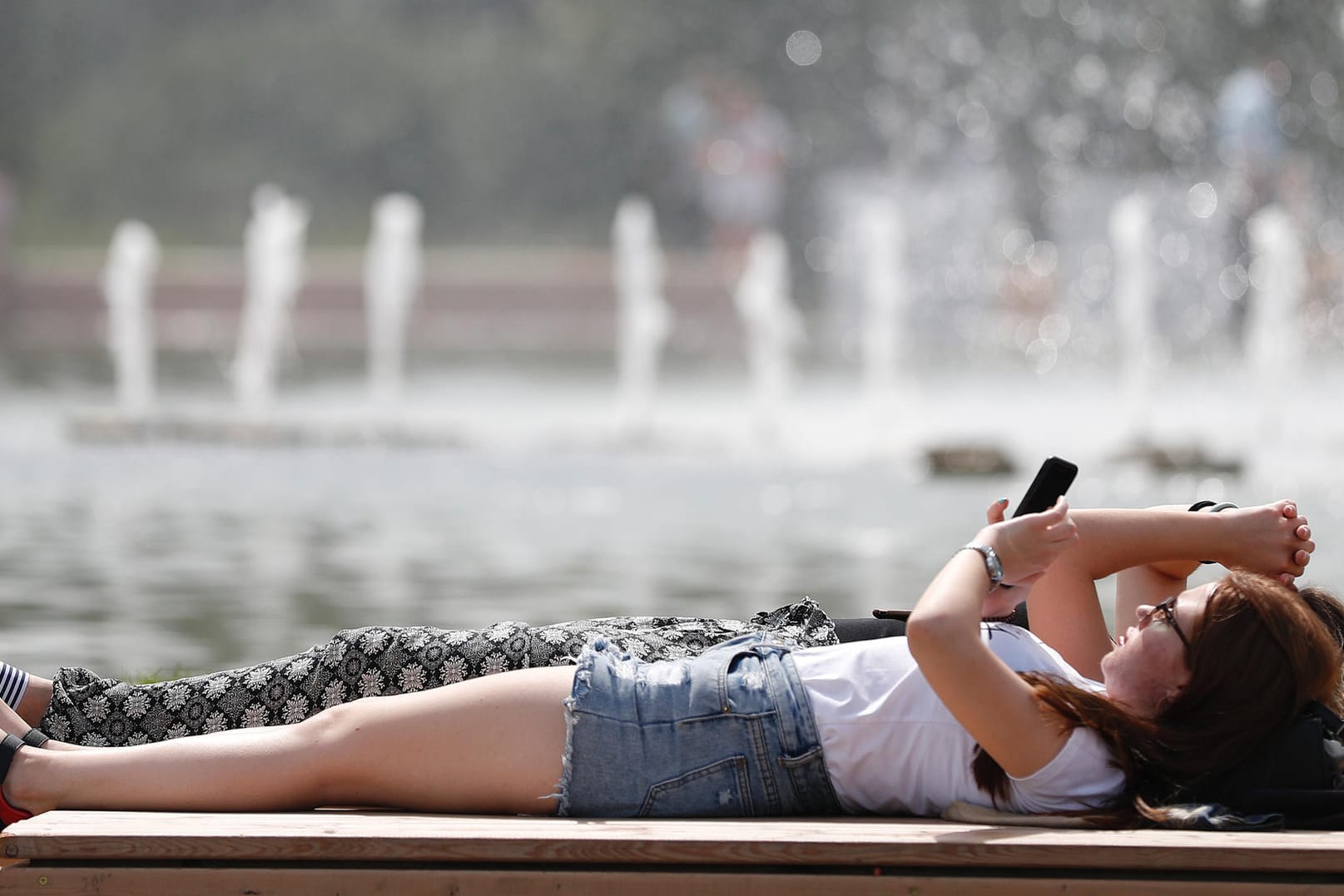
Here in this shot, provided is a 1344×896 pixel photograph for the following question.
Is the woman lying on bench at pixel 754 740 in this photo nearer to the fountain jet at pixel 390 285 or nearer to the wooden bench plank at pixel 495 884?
the wooden bench plank at pixel 495 884

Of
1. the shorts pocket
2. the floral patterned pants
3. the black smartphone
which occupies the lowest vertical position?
the shorts pocket

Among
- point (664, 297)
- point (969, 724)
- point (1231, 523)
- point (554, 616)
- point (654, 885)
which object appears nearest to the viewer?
Answer: point (654, 885)

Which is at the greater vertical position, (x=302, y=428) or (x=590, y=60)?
(x=590, y=60)

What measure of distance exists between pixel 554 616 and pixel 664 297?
20.4m

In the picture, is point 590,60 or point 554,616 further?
point 590,60

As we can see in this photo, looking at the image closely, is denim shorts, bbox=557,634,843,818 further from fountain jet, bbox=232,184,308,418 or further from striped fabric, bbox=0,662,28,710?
fountain jet, bbox=232,184,308,418

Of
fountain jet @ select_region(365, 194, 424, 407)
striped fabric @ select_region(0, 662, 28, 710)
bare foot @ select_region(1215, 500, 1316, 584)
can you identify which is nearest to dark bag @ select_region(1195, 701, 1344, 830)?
bare foot @ select_region(1215, 500, 1316, 584)

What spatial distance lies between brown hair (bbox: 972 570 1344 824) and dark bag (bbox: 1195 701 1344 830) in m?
0.02

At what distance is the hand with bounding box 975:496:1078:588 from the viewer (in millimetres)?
2262

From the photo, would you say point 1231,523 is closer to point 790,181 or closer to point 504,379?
point 504,379

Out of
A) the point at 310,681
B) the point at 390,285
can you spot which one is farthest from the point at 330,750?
the point at 390,285

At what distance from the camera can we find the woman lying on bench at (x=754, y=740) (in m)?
2.24

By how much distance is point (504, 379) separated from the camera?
57.4 ft

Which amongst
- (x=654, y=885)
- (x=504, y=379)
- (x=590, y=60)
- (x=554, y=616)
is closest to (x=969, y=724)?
(x=654, y=885)
